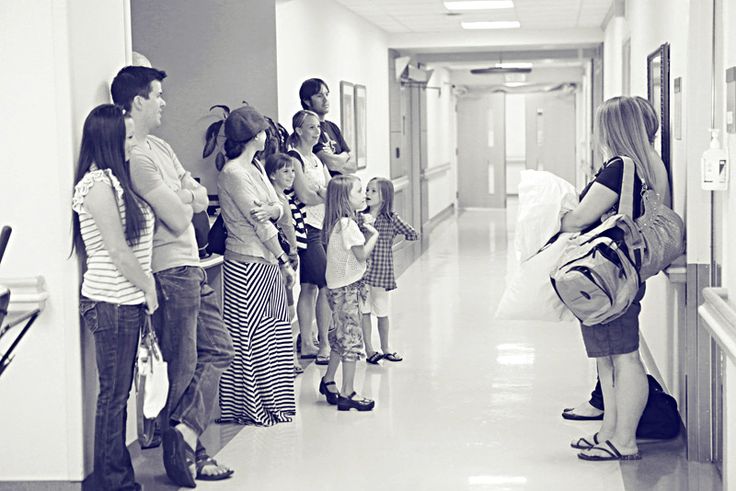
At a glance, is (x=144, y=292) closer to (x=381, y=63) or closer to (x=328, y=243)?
(x=328, y=243)

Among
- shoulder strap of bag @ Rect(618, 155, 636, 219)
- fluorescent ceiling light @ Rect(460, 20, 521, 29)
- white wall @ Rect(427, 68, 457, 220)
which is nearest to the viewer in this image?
shoulder strap of bag @ Rect(618, 155, 636, 219)

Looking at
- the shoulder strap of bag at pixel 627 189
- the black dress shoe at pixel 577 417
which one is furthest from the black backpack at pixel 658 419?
the shoulder strap of bag at pixel 627 189

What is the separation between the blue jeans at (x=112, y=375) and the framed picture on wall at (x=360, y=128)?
6534 millimetres

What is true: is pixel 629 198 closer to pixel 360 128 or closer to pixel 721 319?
pixel 721 319

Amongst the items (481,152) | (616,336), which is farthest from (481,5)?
(481,152)

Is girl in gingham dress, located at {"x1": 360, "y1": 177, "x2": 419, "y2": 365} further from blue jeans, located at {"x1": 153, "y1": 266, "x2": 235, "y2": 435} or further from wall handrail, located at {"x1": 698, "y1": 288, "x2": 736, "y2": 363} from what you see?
wall handrail, located at {"x1": 698, "y1": 288, "x2": 736, "y2": 363}

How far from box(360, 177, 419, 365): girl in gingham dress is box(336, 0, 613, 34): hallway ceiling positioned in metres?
4.05

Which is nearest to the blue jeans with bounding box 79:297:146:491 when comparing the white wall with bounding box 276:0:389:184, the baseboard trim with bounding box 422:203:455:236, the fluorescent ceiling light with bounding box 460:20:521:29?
the white wall with bounding box 276:0:389:184

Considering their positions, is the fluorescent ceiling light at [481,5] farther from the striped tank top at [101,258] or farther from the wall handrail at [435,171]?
the striped tank top at [101,258]

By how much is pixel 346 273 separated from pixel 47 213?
174cm

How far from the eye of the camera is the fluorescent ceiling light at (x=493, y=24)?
11844mm

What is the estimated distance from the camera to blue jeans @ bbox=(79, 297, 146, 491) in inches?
150

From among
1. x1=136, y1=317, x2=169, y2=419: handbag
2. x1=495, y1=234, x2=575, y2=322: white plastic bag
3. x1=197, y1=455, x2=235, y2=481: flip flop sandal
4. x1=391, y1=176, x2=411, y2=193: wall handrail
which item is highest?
x1=391, y1=176, x2=411, y2=193: wall handrail

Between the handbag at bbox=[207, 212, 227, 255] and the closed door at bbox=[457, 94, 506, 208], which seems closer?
the handbag at bbox=[207, 212, 227, 255]
